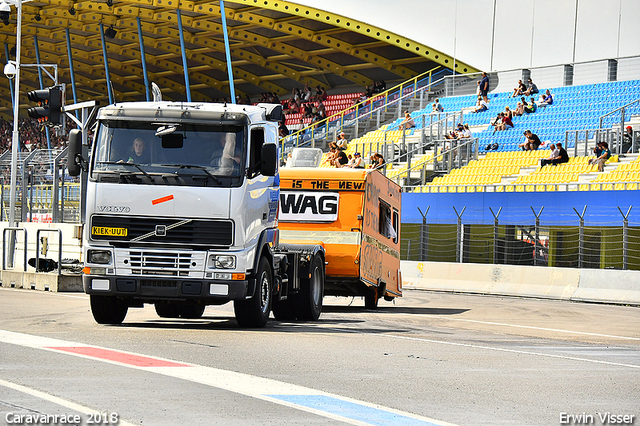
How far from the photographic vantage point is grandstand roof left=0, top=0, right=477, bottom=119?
48438mm

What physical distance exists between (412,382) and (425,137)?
30.8 meters

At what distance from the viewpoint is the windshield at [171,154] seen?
1262cm

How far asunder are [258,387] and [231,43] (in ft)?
162

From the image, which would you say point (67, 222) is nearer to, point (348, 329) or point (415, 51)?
point (348, 329)

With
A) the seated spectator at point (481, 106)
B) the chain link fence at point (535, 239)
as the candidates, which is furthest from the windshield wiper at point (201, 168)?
the seated spectator at point (481, 106)

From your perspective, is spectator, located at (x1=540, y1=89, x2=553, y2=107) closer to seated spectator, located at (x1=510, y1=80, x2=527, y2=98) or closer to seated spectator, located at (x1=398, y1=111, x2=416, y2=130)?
seated spectator, located at (x1=510, y1=80, x2=527, y2=98)

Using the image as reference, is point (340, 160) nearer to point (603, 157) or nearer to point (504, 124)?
point (504, 124)

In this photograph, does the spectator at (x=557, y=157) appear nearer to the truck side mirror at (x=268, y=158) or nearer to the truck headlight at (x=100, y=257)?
the truck side mirror at (x=268, y=158)

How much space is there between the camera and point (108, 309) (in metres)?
13.6

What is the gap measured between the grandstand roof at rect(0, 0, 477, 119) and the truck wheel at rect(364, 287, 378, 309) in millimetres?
28733

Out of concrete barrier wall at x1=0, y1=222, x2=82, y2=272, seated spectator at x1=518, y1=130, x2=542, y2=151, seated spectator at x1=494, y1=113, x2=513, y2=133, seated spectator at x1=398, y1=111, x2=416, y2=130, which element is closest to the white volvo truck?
concrete barrier wall at x1=0, y1=222, x2=82, y2=272

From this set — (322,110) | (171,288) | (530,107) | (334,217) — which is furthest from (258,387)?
(322,110)

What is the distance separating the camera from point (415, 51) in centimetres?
4878

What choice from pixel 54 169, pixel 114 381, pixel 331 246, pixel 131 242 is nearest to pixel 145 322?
pixel 131 242
